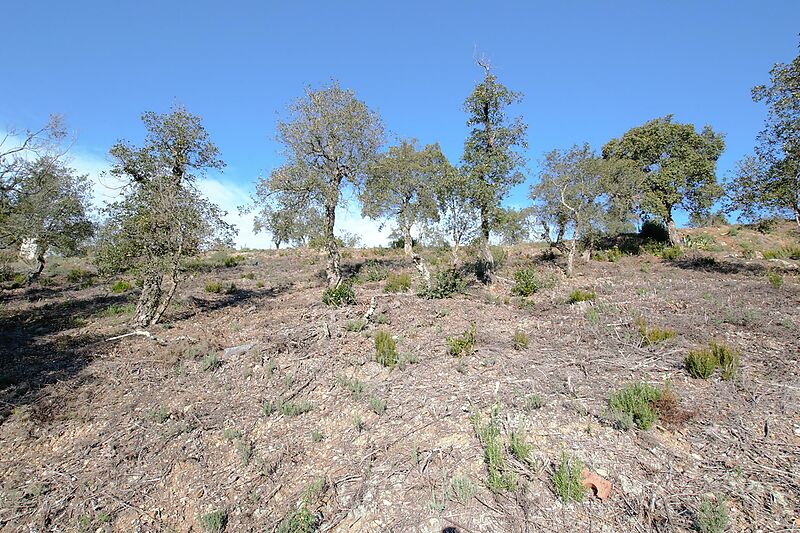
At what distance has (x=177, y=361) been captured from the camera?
9.88m

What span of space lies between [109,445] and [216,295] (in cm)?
1191

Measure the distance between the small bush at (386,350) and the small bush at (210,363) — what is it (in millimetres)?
3984

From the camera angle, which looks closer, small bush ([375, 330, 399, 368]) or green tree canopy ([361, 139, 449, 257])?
small bush ([375, 330, 399, 368])

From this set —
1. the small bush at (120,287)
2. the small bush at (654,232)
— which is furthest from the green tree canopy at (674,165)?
the small bush at (120,287)

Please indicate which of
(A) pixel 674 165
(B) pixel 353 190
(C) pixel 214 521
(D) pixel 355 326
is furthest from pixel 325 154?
(A) pixel 674 165

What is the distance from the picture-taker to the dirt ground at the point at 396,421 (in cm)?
502

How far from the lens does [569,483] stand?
16.3 ft

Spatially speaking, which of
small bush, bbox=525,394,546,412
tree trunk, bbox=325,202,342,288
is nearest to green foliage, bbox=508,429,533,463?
small bush, bbox=525,394,546,412

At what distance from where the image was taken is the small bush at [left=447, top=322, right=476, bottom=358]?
9273 mm

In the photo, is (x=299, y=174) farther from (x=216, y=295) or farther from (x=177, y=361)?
(x=177, y=361)

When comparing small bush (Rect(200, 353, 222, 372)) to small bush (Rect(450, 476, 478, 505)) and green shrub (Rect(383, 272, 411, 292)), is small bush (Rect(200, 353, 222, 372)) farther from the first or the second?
green shrub (Rect(383, 272, 411, 292))

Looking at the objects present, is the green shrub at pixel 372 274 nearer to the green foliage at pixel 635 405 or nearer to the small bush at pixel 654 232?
the green foliage at pixel 635 405

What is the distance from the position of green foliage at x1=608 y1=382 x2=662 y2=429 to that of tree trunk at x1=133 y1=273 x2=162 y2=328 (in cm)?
1329

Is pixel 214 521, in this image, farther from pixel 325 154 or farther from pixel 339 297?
pixel 325 154
